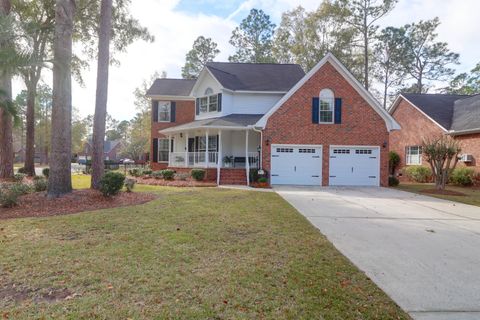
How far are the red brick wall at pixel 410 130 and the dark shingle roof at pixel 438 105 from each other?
1.28 ft

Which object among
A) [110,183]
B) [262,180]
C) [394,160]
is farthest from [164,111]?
[394,160]

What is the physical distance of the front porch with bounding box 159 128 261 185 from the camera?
1727cm

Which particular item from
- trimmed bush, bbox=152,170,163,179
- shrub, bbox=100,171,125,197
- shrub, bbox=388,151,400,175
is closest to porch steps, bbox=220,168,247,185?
trimmed bush, bbox=152,170,163,179

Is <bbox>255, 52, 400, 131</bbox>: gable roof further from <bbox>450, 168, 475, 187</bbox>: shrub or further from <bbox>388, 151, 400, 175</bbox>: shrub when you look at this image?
<bbox>388, 151, 400, 175</bbox>: shrub

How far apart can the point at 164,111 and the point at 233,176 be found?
919cm

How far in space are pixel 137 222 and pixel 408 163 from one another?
73.6 ft

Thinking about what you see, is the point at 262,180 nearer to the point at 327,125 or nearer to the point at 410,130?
the point at 327,125

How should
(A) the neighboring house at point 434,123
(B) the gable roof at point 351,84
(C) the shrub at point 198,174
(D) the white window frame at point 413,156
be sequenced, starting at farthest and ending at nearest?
1. (D) the white window frame at point 413,156
2. (A) the neighboring house at point 434,123
3. (C) the shrub at point 198,174
4. (B) the gable roof at point 351,84

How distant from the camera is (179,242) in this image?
5438mm

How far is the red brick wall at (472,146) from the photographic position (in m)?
18.0

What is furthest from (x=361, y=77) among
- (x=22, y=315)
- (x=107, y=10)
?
(x=22, y=315)

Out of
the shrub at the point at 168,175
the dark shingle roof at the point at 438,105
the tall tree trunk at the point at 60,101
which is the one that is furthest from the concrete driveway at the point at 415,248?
the dark shingle roof at the point at 438,105

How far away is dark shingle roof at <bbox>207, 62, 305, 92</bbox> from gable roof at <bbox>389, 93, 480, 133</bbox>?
9574 millimetres

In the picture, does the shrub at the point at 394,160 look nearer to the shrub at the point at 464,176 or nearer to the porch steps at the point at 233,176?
the shrub at the point at 464,176
